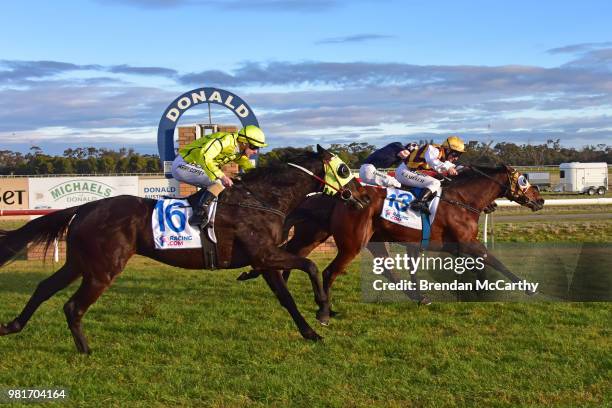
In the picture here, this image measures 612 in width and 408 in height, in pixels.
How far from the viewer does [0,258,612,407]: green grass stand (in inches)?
181

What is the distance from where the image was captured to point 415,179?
8531mm

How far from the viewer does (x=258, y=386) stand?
476 cm

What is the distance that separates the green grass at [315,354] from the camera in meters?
4.60

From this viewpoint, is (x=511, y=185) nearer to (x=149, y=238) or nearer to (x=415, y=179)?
(x=415, y=179)

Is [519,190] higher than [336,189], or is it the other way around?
[336,189]

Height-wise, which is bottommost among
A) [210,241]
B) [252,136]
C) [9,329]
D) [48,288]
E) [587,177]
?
[9,329]

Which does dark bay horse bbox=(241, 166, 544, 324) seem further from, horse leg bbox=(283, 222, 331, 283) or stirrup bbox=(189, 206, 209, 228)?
stirrup bbox=(189, 206, 209, 228)

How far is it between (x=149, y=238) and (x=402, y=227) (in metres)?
3.29

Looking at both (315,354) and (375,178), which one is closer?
(315,354)

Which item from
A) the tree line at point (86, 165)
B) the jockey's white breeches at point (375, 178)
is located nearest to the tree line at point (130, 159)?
the tree line at point (86, 165)

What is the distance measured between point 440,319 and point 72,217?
3638 millimetres

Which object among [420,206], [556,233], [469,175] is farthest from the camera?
[556,233]

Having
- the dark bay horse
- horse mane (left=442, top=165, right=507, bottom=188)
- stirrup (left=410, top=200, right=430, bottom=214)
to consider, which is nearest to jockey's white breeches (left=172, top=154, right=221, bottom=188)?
the dark bay horse

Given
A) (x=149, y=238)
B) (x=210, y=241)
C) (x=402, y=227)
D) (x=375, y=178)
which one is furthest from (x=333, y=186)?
(x=375, y=178)
